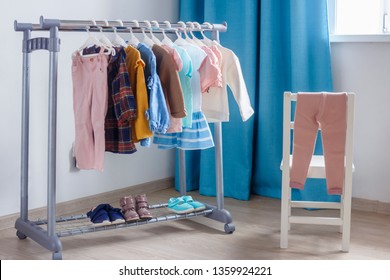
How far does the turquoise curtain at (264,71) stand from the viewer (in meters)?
3.64

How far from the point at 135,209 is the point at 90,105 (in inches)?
23.2

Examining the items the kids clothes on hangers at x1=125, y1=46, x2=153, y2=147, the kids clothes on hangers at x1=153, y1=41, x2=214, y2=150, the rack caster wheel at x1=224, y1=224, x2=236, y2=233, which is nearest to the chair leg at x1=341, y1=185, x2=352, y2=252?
the rack caster wheel at x1=224, y1=224, x2=236, y2=233

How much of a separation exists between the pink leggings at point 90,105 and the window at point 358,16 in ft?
4.89

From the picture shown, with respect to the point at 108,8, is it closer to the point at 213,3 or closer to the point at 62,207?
the point at 213,3

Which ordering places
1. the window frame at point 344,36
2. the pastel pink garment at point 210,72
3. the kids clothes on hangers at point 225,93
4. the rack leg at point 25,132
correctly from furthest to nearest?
the window frame at point 344,36
the kids clothes on hangers at point 225,93
the pastel pink garment at point 210,72
the rack leg at point 25,132

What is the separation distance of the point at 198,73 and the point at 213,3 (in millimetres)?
977

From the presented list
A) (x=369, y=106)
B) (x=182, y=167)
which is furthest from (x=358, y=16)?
(x=182, y=167)

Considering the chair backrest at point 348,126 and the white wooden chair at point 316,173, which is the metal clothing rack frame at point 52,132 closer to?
the white wooden chair at point 316,173

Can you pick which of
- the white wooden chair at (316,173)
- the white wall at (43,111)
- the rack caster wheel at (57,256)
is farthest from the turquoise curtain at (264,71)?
the rack caster wheel at (57,256)

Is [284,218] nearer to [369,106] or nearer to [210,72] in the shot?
[210,72]

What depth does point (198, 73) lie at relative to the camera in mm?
3100

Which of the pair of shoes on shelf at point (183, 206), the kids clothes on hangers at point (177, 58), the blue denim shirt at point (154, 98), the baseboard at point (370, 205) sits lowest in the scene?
the baseboard at point (370, 205)

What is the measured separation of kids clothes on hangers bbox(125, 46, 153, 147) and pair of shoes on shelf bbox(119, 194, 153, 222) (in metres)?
0.38

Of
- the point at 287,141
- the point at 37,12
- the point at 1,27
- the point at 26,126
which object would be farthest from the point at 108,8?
the point at 287,141
